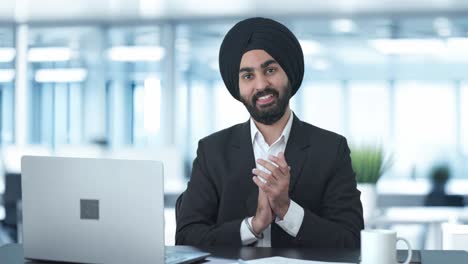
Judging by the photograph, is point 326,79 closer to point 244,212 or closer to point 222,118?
point 222,118

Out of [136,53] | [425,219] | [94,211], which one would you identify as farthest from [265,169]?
[136,53]

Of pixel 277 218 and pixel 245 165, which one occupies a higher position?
pixel 245 165

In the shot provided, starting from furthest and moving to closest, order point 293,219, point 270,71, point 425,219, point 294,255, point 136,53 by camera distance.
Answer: point 136,53
point 425,219
point 270,71
point 293,219
point 294,255

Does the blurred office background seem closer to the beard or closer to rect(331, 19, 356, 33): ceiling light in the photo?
rect(331, 19, 356, 33): ceiling light

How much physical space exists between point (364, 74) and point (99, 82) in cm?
280

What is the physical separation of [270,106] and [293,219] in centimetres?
35

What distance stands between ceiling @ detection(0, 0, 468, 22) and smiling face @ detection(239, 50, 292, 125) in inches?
193

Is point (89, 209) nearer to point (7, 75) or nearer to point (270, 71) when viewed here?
point (270, 71)

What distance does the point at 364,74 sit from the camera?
24.3 feet

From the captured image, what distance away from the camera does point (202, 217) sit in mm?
2293

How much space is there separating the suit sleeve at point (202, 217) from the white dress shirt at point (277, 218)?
0.03 meters

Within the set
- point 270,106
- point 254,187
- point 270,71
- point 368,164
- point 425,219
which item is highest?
point 270,71

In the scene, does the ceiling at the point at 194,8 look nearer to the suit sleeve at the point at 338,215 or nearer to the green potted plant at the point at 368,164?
the green potted plant at the point at 368,164

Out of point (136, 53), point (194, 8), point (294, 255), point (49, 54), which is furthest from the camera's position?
point (49, 54)
